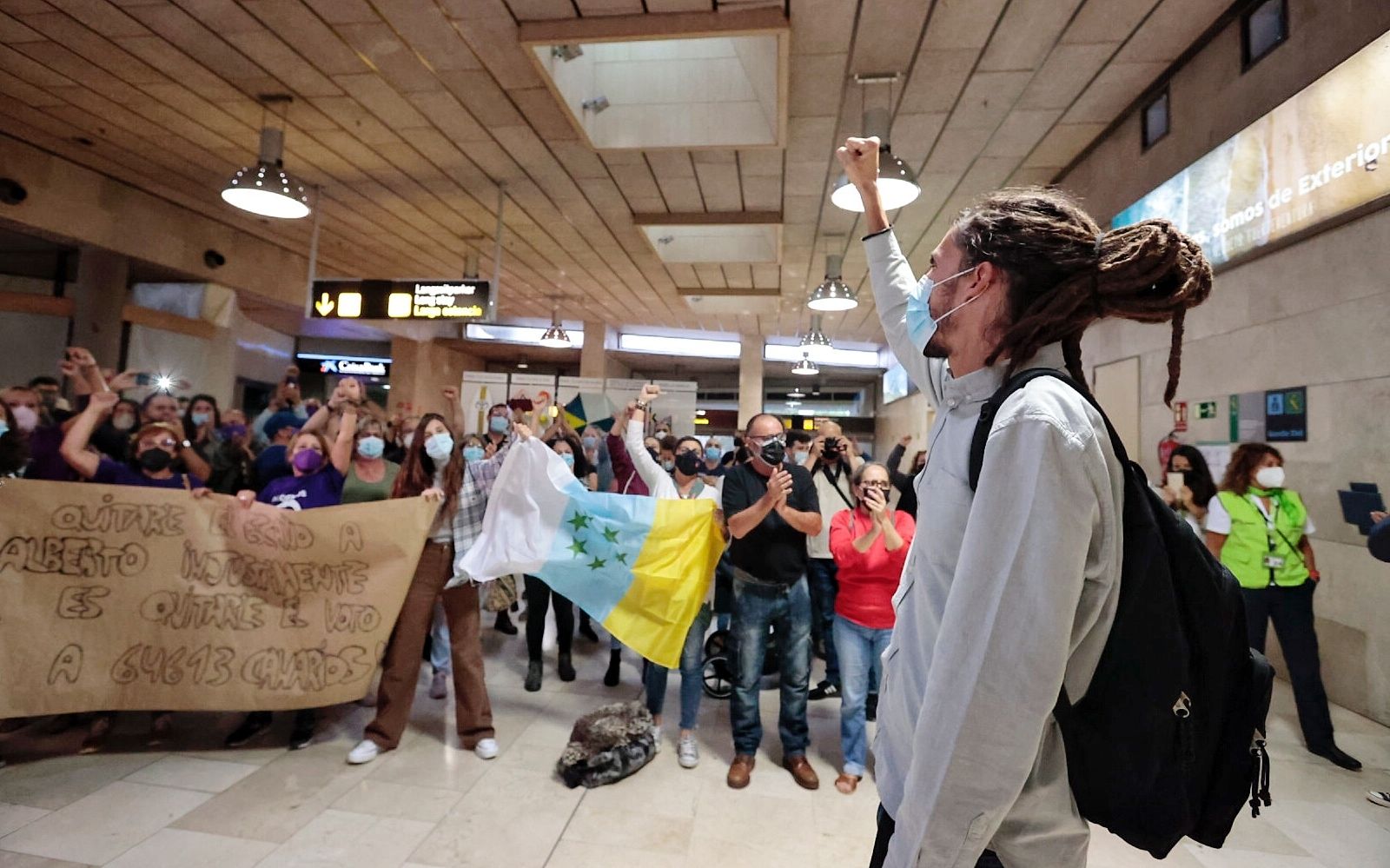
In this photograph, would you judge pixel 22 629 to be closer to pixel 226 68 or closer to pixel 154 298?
pixel 226 68

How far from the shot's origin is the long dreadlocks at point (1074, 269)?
0.94 metres

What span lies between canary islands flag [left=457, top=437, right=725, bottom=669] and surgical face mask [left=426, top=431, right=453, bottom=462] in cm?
33

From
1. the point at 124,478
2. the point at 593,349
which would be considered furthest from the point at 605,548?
the point at 593,349

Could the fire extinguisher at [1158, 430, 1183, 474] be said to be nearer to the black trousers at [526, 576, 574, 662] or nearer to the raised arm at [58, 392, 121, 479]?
the black trousers at [526, 576, 574, 662]

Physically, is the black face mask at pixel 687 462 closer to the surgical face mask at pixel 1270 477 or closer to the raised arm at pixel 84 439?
the raised arm at pixel 84 439

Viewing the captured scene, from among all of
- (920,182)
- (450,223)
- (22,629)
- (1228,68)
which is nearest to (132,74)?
(450,223)

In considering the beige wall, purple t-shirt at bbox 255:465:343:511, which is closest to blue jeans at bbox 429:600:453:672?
purple t-shirt at bbox 255:465:343:511

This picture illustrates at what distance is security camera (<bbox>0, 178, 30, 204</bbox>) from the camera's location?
5991 millimetres

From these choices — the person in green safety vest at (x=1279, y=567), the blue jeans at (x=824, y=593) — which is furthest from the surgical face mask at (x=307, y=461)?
the person in green safety vest at (x=1279, y=567)

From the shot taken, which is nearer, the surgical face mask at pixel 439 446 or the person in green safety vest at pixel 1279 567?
the person in green safety vest at pixel 1279 567

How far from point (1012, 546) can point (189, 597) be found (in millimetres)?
3815

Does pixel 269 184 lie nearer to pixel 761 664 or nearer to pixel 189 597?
pixel 189 597

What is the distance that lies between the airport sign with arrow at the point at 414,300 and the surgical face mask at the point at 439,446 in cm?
341

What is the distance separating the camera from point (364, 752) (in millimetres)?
3236
